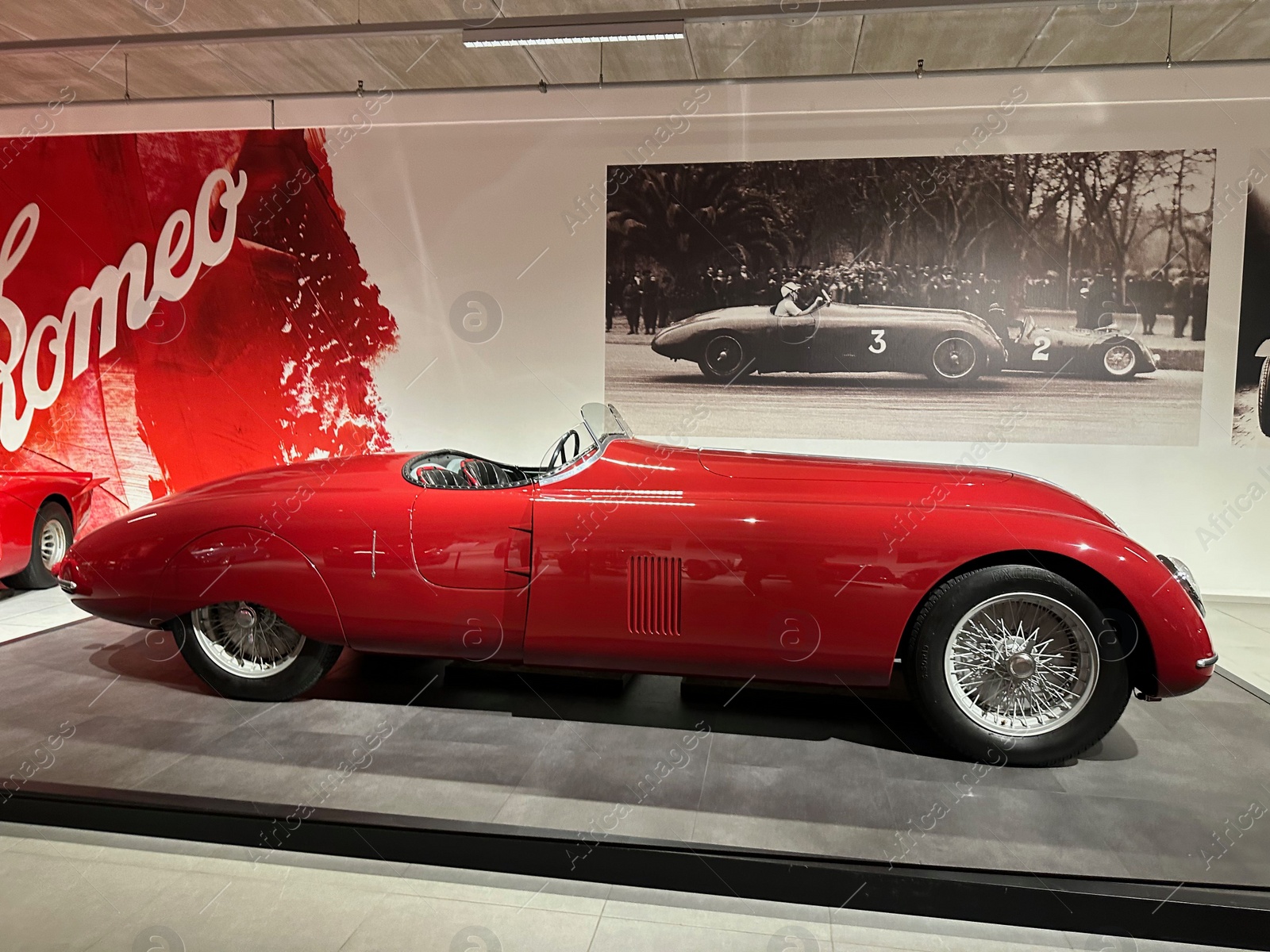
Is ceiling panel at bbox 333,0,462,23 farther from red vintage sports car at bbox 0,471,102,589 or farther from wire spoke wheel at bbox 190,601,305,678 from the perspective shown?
wire spoke wheel at bbox 190,601,305,678

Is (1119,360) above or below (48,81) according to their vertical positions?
below

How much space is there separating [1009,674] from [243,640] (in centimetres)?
287

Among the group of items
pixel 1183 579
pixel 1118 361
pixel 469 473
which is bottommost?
pixel 1183 579

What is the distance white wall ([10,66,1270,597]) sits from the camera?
5.32 meters

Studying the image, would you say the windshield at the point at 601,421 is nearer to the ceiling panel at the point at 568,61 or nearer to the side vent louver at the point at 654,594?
the side vent louver at the point at 654,594

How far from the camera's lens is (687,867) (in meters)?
2.12

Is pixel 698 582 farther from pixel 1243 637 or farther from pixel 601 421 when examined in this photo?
pixel 1243 637

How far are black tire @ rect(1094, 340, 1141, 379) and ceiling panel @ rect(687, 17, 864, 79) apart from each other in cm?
261

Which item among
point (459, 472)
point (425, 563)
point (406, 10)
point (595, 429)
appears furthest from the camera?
point (406, 10)

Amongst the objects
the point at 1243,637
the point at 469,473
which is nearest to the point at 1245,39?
the point at 1243,637

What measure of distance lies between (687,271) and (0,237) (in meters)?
5.86

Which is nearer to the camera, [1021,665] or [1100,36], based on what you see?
[1021,665]

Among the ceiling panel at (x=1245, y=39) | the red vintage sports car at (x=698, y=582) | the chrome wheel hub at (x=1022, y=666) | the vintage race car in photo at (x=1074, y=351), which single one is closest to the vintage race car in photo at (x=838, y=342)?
the vintage race car in photo at (x=1074, y=351)

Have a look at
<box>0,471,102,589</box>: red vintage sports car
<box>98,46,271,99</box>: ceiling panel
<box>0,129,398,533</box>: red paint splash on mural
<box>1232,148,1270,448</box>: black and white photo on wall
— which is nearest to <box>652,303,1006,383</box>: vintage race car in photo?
<box>1232,148,1270,448</box>: black and white photo on wall
